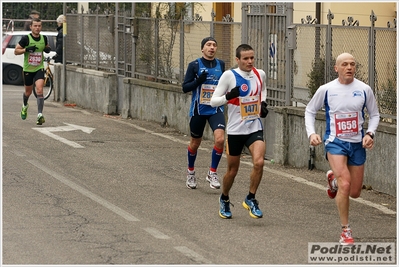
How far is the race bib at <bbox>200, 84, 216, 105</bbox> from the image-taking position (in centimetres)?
1240

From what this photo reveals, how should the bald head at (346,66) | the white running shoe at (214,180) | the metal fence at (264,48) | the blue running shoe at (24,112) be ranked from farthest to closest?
the blue running shoe at (24,112), the metal fence at (264,48), the white running shoe at (214,180), the bald head at (346,66)

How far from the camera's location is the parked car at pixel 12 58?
31.8m

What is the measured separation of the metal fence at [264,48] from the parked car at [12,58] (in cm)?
713

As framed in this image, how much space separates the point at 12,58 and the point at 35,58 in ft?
43.7

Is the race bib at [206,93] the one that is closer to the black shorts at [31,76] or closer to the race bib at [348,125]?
the race bib at [348,125]

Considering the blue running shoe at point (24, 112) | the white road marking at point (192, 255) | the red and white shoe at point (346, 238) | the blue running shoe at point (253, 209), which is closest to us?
the white road marking at point (192, 255)

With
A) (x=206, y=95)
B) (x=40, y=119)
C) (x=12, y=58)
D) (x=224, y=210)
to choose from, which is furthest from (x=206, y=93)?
(x=12, y=58)

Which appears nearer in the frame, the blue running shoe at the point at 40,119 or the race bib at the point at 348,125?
the race bib at the point at 348,125

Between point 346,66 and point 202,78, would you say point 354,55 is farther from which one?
point 346,66

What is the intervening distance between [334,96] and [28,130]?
386 inches

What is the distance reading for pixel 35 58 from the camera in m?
19.3

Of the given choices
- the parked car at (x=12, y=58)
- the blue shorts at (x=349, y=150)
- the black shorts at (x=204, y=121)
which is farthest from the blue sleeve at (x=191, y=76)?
the parked car at (x=12, y=58)

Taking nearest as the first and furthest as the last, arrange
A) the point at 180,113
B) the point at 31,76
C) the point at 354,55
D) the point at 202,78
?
the point at 202,78 < the point at 354,55 < the point at 180,113 < the point at 31,76

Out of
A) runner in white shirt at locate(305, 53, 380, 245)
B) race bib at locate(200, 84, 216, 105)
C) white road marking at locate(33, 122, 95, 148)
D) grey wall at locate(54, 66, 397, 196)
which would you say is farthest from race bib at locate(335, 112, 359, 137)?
white road marking at locate(33, 122, 95, 148)
